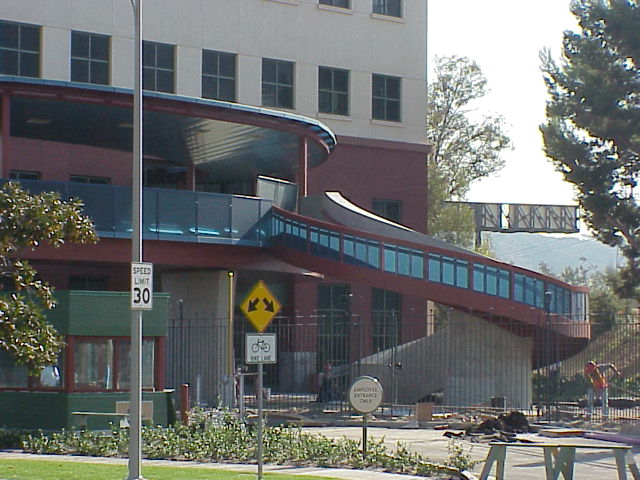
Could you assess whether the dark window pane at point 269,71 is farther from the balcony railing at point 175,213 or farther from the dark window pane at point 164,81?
the balcony railing at point 175,213

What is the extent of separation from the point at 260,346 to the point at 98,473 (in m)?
3.25

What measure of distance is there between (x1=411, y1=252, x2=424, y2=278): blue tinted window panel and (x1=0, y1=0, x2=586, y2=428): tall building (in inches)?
2.5

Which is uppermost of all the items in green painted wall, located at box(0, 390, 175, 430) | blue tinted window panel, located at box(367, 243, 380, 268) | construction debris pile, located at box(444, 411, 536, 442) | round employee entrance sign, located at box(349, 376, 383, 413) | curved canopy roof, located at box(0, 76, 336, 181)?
curved canopy roof, located at box(0, 76, 336, 181)

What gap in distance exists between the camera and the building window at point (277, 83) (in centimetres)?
4941

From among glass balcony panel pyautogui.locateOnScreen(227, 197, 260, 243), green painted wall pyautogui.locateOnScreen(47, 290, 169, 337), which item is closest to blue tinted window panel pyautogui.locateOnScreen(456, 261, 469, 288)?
glass balcony panel pyautogui.locateOnScreen(227, 197, 260, 243)

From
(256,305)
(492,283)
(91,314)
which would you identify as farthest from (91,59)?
(256,305)

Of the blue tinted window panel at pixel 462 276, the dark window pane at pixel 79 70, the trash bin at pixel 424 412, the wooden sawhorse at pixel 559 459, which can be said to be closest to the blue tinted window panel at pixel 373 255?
the blue tinted window panel at pixel 462 276

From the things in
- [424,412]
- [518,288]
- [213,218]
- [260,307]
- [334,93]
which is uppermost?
[334,93]

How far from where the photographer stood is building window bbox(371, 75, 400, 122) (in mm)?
51750

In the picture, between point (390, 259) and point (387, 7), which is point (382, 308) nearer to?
point (387, 7)

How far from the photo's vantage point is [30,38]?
44.9 meters

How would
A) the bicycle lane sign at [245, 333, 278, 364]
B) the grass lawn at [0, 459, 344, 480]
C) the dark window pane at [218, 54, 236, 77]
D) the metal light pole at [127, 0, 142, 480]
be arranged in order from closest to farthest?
the metal light pole at [127, 0, 142, 480]
the bicycle lane sign at [245, 333, 278, 364]
the grass lawn at [0, 459, 344, 480]
the dark window pane at [218, 54, 236, 77]

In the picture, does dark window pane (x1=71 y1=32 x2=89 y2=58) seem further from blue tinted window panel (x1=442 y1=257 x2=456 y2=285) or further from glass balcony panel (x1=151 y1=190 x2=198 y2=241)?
blue tinted window panel (x1=442 y1=257 x2=456 y2=285)

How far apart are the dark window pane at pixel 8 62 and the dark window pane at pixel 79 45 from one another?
2236 millimetres
